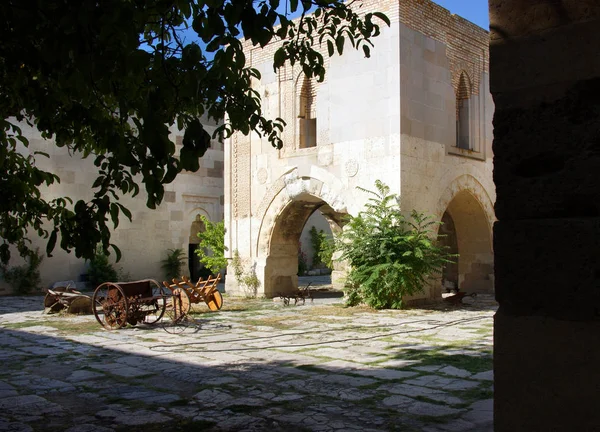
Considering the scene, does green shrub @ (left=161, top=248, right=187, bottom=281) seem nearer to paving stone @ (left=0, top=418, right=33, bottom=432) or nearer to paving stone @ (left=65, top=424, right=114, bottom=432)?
paving stone @ (left=0, top=418, right=33, bottom=432)

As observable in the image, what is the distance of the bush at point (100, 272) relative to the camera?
17.6 metres

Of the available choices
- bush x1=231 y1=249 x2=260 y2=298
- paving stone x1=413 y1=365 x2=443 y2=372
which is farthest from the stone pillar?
bush x1=231 y1=249 x2=260 y2=298

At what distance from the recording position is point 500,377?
248 centimetres

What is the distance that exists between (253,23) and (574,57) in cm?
123

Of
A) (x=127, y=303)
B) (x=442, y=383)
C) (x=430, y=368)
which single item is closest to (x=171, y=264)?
(x=127, y=303)

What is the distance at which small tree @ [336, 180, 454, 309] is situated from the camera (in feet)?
39.3

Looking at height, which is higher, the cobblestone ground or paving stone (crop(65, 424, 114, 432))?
the cobblestone ground

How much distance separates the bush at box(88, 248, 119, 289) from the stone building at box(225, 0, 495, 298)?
13.6 feet

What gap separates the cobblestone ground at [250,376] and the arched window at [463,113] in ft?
17.5

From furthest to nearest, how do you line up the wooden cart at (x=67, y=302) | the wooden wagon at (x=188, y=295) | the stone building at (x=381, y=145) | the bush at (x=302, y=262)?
the bush at (x=302, y=262) → the stone building at (x=381, y=145) → the wooden cart at (x=67, y=302) → the wooden wagon at (x=188, y=295)

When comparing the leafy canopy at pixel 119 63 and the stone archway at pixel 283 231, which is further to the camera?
the stone archway at pixel 283 231

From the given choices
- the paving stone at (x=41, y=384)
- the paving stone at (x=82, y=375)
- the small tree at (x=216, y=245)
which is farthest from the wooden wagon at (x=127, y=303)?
the small tree at (x=216, y=245)

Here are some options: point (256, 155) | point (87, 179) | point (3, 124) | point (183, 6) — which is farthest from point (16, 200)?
point (87, 179)

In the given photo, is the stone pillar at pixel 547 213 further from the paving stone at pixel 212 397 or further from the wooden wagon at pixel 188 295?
the wooden wagon at pixel 188 295
